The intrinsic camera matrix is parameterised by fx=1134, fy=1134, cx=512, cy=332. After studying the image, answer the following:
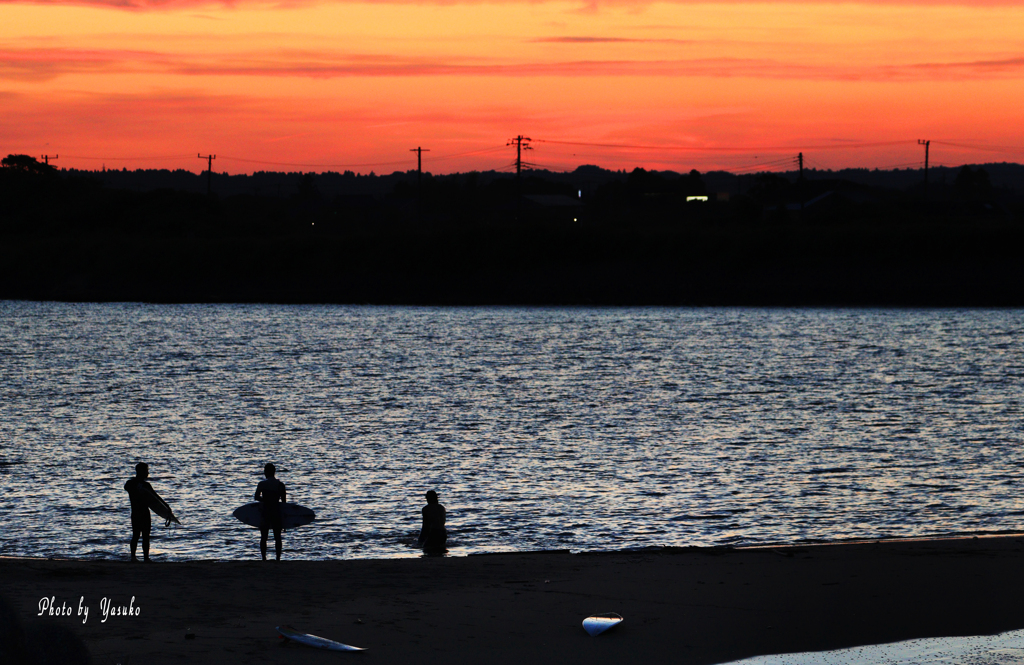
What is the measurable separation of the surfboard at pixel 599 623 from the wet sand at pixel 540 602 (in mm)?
119

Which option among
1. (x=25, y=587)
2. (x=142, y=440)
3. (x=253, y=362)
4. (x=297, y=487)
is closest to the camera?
(x=25, y=587)

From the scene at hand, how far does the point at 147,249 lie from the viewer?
136625 millimetres

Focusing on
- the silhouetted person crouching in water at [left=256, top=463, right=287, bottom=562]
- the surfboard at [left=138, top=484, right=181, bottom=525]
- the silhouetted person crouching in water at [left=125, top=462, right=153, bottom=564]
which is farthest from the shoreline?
the surfboard at [left=138, top=484, right=181, bottom=525]

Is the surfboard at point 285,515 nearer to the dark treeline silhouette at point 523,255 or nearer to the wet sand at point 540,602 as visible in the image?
the wet sand at point 540,602

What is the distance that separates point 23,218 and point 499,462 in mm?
136555

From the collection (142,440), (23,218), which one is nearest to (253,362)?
(142,440)

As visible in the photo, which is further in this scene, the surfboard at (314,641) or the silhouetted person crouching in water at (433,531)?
the silhouetted person crouching in water at (433,531)

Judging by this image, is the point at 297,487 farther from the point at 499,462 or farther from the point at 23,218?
the point at 23,218

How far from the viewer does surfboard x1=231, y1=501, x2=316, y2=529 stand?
61.9ft

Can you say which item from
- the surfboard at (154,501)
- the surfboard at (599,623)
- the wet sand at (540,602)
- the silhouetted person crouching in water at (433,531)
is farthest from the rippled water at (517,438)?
the surfboard at (599,623)

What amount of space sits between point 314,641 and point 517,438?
78.8 ft

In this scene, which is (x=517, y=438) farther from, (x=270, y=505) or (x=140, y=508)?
(x=140, y=508)

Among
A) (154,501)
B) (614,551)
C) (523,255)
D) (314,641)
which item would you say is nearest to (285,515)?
(154,501)

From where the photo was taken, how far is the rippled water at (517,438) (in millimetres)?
22359
